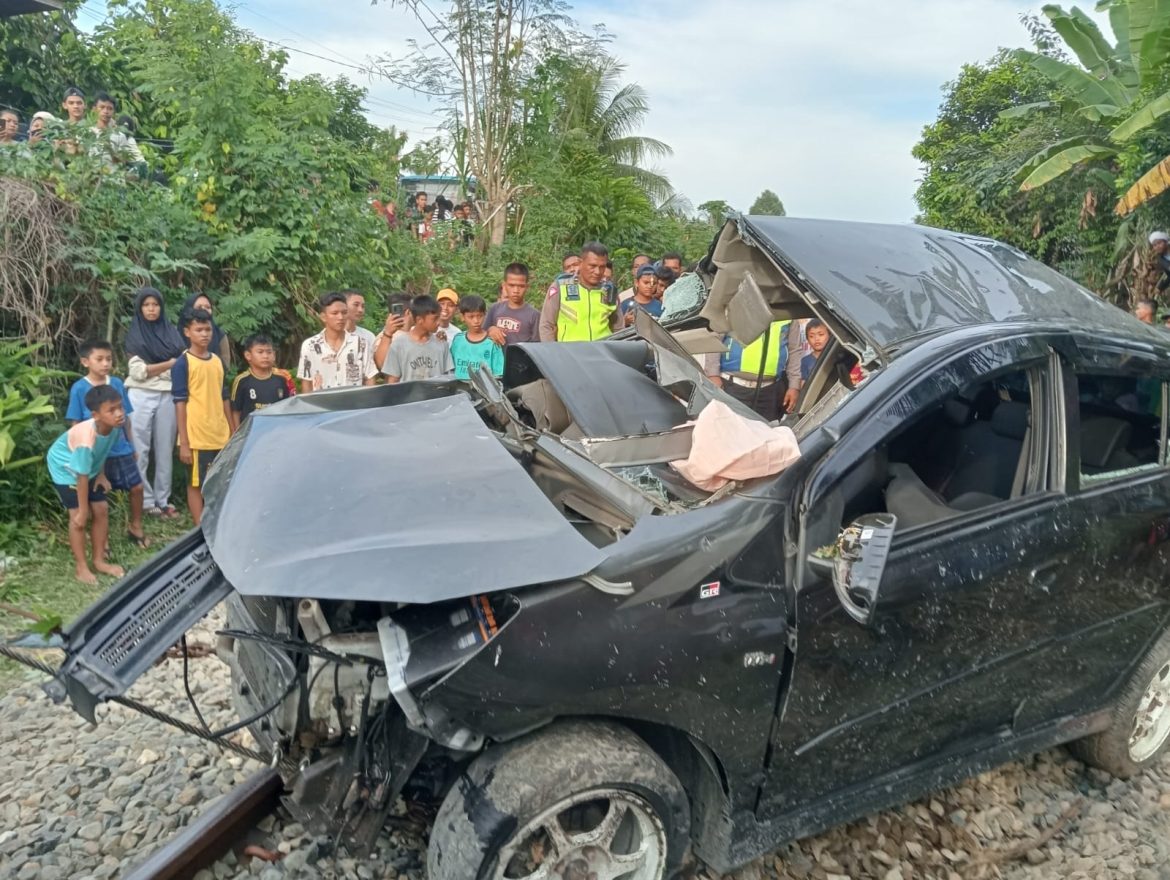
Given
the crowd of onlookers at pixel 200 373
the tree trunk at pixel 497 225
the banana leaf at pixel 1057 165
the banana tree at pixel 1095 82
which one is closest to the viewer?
the crowd of onlookers at pixel 200 373

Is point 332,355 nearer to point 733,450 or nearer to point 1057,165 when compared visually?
point 733,450

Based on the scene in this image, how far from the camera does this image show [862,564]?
2383 millimetres

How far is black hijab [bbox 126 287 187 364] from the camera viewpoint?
661 cm

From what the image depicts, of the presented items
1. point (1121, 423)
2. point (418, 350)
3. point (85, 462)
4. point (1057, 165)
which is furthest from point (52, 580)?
point (1057, 165)

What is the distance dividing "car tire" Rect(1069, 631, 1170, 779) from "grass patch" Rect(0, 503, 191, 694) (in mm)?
4647

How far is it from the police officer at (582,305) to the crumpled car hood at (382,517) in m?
4.28

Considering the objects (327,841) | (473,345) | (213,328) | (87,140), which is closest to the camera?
(327,841)

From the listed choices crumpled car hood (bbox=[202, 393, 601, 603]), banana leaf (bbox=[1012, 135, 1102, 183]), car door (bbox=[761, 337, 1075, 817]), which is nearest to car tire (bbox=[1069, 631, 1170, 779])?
car door (bbox=[761, 337, 1075, 817])

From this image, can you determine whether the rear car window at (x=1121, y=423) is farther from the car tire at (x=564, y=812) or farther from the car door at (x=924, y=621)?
the car tire at (x=564, y=812)

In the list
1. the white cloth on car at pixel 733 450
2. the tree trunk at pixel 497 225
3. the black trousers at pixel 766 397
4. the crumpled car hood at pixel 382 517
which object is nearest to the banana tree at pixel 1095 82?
the tree trunk at pixel 497 225

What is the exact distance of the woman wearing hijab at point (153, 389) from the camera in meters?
6.49

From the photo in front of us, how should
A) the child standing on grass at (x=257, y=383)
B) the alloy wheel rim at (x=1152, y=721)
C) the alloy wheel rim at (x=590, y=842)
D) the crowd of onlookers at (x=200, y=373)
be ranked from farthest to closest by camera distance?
the child standing on grass at (x=257, y=383), the crowd of onlookers at (x=200, y=373), the alloy wheel rim at (x=1152, y=721), the alloy wheel rim at (x=590, y=842)

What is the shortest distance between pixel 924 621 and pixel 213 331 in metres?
5.71

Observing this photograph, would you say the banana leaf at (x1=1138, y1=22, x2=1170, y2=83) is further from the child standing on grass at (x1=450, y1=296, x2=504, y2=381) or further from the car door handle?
the car door handle
